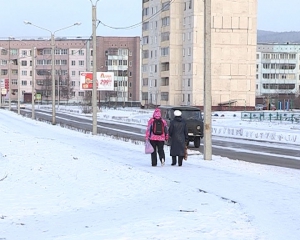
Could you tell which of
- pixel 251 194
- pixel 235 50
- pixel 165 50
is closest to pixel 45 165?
pixel 251 194

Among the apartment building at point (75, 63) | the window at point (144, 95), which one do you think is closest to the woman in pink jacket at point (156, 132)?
the window at point (144, 95)

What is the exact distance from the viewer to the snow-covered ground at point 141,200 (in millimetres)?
6922

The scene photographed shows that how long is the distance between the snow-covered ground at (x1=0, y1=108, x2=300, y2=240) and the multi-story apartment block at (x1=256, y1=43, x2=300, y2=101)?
119 meters

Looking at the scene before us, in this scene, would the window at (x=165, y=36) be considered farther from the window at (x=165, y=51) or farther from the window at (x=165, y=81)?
the window at (x=165, y=81)

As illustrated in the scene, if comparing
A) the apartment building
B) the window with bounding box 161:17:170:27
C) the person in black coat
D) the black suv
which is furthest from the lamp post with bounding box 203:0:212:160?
the apartment building

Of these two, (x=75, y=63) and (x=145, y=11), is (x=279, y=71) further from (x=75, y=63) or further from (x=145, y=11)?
(x=145, y=11)

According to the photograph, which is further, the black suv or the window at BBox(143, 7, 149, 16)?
the window at BBox(143, 7, 149, 16)

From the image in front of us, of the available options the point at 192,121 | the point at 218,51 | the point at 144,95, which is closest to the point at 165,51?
the point at 218,51

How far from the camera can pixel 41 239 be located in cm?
657

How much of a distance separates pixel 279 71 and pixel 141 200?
414 ft

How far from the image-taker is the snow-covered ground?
6.92 m

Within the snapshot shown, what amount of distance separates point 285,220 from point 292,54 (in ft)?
423

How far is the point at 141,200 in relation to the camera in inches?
364

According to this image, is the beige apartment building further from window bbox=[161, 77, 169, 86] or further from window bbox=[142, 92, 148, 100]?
window bbox=[142, 92, 148, 100]
